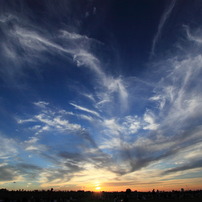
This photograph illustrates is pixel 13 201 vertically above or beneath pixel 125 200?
above

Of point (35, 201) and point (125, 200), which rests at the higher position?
point (35, 201)

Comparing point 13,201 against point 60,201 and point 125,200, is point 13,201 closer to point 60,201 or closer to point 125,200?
point 60,201

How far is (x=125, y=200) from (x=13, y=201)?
43500mm

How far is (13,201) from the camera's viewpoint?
222 ft

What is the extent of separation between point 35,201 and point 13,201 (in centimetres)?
1021

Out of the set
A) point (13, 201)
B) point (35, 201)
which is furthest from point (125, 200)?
point (13, 201)

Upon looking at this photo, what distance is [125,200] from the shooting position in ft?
144

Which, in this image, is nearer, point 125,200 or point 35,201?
point 125,200

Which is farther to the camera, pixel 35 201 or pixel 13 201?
pixel 13 201

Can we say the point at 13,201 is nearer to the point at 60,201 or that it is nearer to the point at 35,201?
the point at 35,201

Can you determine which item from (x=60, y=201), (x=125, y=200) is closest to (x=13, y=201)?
(x=60, y=201)

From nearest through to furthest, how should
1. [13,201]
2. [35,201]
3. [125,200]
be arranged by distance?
1. [125,200]
2. [35,201]
3. [13,201]

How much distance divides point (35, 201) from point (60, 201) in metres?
10.1

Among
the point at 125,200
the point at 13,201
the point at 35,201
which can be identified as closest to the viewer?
the point at 125,200
